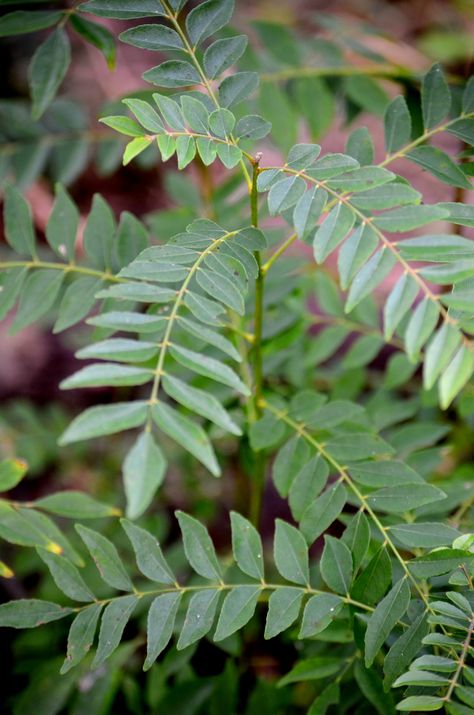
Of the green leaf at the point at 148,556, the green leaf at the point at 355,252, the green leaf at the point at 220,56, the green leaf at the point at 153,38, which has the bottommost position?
the green leaf at the point at 148,556

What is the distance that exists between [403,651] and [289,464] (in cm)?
35

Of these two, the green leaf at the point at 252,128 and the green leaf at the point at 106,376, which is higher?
the green leaf at the point at 252,128

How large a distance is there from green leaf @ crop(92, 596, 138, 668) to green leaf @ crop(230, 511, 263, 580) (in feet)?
0.51

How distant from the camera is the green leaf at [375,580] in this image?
0.92 metres

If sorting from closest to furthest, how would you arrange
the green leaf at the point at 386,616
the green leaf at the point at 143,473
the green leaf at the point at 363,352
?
the green leaf at the point at 143,473
the green leaf at the point at 386,616
the green leaf at the point at 363,352

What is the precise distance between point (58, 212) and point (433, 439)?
0.81 metres

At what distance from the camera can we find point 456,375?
0.75 m

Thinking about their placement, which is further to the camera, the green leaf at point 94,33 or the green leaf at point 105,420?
the green leaf at point 94,33

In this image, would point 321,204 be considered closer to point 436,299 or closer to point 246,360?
point 436,299

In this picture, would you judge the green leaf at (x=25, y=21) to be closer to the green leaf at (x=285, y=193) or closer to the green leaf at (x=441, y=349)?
the green leaf at (x=285, y=193)

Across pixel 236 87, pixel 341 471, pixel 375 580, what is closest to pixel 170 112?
pixel 236 87

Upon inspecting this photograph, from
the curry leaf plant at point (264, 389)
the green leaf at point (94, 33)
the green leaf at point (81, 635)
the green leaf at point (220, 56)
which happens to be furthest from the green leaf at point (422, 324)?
the green leaf at point (94, 33)

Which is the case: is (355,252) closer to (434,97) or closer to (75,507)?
(434,97)

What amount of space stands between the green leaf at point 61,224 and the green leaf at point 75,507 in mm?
418
